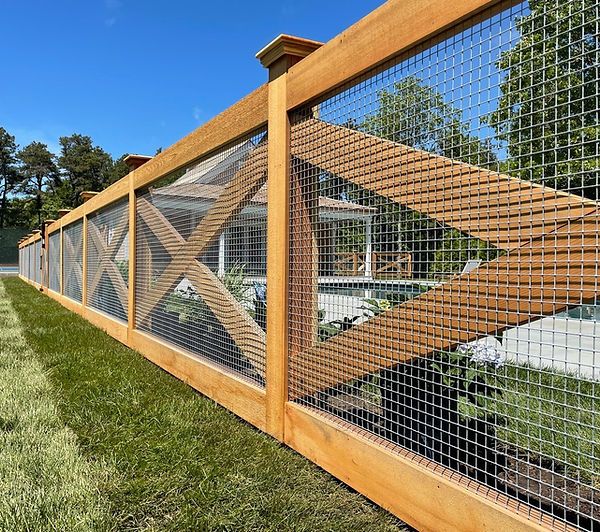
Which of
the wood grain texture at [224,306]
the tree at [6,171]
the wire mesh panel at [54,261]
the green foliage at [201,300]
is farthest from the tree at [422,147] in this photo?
the tree at [6,171]

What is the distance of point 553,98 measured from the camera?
135 centimetres

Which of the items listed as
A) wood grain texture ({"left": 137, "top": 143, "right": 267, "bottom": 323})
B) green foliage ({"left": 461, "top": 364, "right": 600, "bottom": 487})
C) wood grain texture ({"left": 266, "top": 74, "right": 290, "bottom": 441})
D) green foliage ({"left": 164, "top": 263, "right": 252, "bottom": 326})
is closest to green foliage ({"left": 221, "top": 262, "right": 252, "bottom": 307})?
green foliage ({"left": 164, "top": 263, "right": 252, "bottom": 326})

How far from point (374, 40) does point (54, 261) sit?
10.6 meters

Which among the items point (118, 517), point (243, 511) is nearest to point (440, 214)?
point (243, 511)

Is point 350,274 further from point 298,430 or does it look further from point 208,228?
Answer: point 208,228

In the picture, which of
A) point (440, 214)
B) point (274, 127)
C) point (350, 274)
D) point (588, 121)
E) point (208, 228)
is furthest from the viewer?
point (208, 228)

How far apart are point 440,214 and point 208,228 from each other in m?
1.94

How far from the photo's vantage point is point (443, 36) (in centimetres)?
162

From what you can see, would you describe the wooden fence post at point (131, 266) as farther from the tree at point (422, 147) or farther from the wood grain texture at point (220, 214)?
the tree at point (422, 147)

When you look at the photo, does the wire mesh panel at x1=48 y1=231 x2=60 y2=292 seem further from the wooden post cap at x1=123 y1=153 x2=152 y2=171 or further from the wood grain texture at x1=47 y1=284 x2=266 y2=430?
the wooden post cap at x1=123 y1=153 x2=152 y2=171

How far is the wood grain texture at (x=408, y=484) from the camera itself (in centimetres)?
143

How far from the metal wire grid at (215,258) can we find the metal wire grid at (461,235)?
44 centimetres

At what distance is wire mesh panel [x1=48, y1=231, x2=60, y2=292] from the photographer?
10461mm

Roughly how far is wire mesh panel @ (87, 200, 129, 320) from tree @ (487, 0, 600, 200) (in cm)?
447
